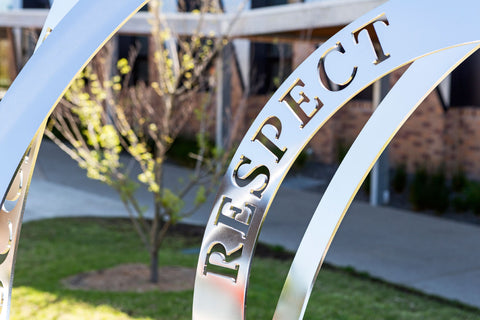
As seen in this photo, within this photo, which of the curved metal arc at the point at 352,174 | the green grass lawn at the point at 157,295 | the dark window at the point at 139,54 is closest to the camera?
the curved metal arc at the point at 352,174

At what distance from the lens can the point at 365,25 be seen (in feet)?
8.98

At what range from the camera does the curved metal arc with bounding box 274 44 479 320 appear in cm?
298

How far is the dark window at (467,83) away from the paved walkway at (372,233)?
3154 mm

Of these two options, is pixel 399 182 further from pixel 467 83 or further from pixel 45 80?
pixel 45 80

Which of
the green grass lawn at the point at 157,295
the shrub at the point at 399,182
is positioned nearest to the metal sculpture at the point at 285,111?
the green grass lawn at the point at 157,295

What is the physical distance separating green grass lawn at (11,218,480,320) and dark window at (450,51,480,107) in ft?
22.1

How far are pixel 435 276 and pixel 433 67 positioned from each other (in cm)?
458

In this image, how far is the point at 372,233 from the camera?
9.02m

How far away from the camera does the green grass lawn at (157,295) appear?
593 centimetres

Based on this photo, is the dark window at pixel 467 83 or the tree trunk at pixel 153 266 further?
the dark window at pixel 467 83

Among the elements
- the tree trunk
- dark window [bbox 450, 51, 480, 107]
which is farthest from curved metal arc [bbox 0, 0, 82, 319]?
dark window [bbox 450, 51, 480, 107]

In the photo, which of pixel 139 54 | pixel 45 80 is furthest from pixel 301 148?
pixel 139 54

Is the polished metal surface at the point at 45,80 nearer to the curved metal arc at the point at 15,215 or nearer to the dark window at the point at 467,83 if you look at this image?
the curved metal arc at the point at 15,215

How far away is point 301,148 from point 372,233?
637cm
